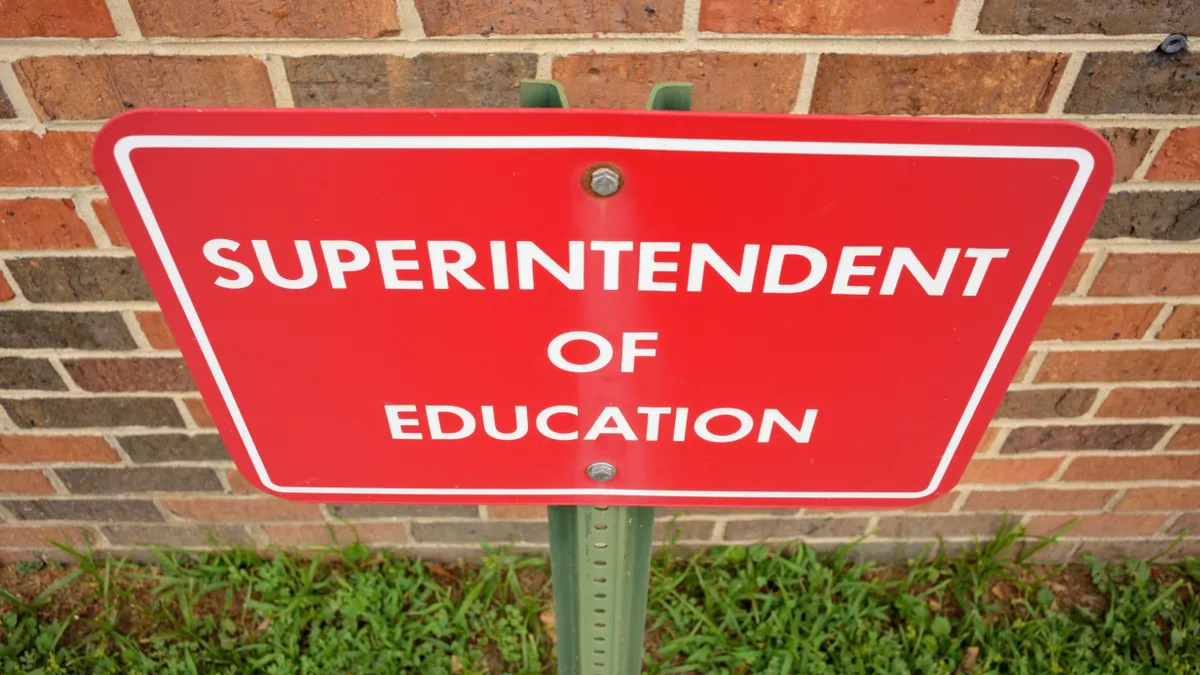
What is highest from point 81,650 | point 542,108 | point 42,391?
point 542,108

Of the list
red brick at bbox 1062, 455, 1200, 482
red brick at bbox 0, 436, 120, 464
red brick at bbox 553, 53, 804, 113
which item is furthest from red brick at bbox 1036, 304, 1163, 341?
red brick at bbox 0, 436, 120, 464

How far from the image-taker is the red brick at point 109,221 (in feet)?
3.41

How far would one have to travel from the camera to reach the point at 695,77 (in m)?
0.90

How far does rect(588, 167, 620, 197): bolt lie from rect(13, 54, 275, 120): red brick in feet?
1.80

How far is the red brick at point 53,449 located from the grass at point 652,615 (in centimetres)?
30

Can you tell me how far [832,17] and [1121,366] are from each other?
2.72 feet

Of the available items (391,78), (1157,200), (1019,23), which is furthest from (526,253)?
(1157,200)

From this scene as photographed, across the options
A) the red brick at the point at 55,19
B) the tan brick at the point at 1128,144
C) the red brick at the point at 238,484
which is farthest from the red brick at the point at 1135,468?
the red brick at the point at 55,19

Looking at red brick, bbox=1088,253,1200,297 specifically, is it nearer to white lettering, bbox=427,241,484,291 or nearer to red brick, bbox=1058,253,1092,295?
red brick, bbox=1058,253,1092,295

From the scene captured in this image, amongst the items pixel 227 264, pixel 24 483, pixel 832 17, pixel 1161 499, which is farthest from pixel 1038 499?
pixel 24 483

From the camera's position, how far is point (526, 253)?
588mm

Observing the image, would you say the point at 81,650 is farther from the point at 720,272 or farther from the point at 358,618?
the point at 720,272

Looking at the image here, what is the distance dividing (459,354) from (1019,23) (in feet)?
2.37

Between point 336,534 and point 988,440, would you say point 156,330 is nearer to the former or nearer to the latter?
point 336,534
